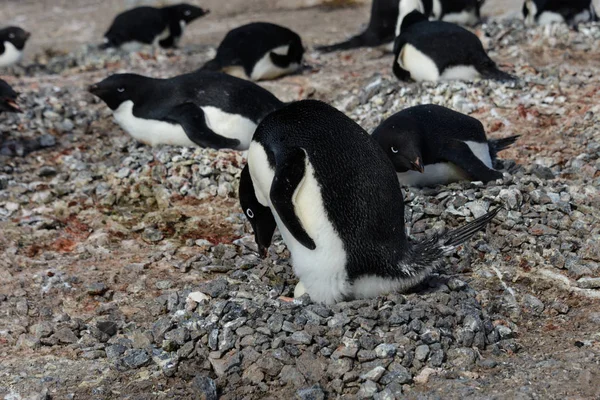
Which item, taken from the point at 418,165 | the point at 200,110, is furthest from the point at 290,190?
the point at 200,110

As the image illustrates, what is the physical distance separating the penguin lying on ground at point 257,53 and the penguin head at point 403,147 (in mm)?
3336

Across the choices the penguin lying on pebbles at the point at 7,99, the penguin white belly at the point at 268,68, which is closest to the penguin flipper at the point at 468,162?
the penguin white belly at the point at 268,68

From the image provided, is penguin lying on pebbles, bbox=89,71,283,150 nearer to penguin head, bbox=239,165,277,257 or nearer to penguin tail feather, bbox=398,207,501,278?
penguin head, bbox=239,165,277,257

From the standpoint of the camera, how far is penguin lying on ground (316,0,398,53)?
→ 9.20m

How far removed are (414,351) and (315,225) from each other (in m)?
0.69

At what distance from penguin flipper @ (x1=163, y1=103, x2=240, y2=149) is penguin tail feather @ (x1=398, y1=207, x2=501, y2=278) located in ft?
8.11

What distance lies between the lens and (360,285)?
3652 millimetres

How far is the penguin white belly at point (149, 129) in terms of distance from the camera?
621 cm

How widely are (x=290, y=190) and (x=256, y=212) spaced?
1.91 ft

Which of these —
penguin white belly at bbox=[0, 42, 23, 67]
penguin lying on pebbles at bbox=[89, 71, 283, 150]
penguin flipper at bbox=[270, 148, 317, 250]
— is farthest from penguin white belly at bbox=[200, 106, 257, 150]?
penguin white belly at bbox=[0, 42, 23, 67]

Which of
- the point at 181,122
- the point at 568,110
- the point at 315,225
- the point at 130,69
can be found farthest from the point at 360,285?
the point at 130,69

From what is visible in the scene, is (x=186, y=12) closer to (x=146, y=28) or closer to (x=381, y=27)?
(x=146, y=28)

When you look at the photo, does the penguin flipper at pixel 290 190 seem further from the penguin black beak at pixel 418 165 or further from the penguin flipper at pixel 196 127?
the penguin flipper at pixel 196 127

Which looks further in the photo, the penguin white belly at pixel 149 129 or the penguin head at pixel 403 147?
the penguin white belly at pixel 149 129
